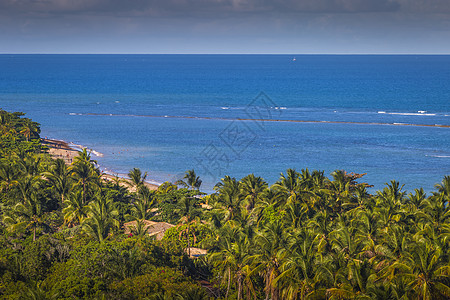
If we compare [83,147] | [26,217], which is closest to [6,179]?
[26,217]

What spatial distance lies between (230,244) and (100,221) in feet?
50.7

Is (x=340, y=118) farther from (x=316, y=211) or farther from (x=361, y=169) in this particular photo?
(x=316, y=211)

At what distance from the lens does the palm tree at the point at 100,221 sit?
52.2 metres

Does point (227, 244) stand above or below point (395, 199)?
below

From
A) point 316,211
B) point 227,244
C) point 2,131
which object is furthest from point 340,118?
point 227,244

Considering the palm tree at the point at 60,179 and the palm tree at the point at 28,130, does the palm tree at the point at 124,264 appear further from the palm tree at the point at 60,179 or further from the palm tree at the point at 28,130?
the palm tree at the point at 28,130

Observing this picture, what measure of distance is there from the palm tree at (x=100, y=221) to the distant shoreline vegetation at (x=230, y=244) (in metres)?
0.13

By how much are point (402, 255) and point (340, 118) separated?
466 feet

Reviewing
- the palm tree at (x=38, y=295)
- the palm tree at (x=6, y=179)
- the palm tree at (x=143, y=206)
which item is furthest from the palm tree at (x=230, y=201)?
the palm tree at (x=38, y=295)

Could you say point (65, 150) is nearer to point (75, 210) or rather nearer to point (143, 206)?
point (143, 206)

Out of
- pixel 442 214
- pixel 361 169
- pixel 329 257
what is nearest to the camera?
pixel 329 257

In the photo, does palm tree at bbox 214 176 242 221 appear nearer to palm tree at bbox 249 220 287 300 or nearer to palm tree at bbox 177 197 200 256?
palm tree at bbox 177 197 200 256

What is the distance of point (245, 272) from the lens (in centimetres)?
4238

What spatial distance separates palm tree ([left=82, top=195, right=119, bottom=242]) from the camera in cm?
5216
